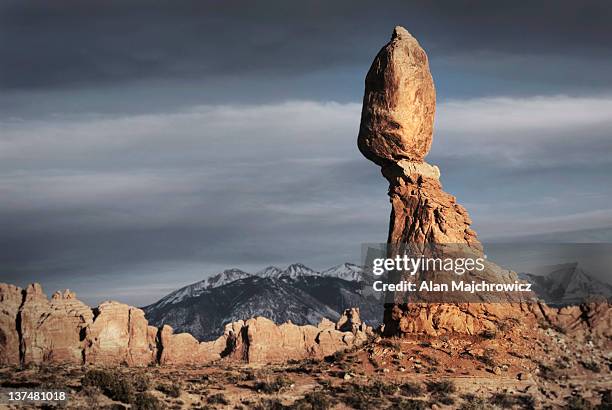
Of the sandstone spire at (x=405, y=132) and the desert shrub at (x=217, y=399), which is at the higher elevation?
the sandstone spire at (x=405, y=132)

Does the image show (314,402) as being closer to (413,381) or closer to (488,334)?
(413,381)

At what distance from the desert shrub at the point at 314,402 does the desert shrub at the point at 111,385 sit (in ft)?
20.6

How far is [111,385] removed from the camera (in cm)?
4084

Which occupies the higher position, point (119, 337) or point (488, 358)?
point (119, 337)

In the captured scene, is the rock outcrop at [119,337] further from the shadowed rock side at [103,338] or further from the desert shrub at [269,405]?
the desert shrub at [269,405]

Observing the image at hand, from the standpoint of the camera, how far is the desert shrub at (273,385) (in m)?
41.1

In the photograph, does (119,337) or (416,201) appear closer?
(416,201)

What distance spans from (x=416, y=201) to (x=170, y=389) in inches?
515

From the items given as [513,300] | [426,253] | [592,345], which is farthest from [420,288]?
[592,345]

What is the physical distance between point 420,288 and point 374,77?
9.45 metres

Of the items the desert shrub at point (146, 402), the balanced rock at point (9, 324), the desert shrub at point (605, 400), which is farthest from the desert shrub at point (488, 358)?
the balanced rock at point (9, 324)

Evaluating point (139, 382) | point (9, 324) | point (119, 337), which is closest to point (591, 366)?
point (139, 382)

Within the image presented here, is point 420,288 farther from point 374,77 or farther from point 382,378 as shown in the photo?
point 374,77

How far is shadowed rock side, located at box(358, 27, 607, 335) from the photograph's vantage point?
43875 mm
